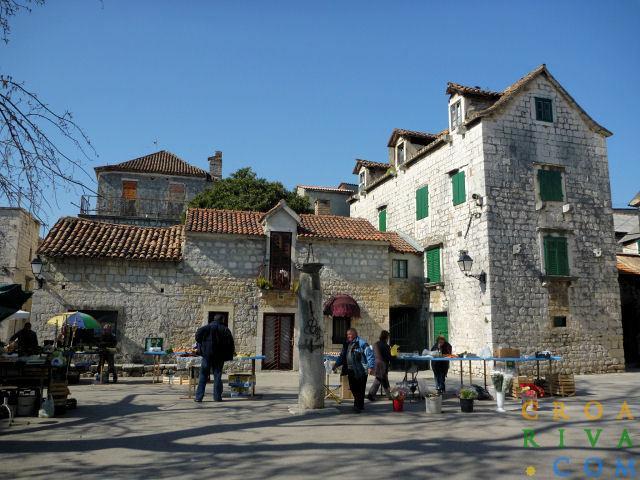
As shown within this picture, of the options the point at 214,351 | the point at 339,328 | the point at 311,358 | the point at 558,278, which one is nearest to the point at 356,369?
the point at 311,358

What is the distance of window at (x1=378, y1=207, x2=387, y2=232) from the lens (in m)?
24.2

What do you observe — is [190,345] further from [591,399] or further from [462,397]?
[591,399]

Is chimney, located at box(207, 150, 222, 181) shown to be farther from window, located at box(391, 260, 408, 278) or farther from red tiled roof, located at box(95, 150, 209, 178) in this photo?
window, located at box(391, 260, 408, 278)

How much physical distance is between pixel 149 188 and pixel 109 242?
16165 millimetres

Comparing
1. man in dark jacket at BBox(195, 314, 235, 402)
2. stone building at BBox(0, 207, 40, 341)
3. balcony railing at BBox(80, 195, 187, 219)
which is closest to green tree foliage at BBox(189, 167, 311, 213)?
balcony railing at BBox(80, 195, 187, 219)

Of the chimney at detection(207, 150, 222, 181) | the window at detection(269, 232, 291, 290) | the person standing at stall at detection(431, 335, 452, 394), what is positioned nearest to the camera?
the person standing at stall at detection(431, 335, 452, 394)

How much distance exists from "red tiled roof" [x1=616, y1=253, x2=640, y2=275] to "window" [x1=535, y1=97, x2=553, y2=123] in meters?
7.46

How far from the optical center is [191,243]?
18047 millimetres

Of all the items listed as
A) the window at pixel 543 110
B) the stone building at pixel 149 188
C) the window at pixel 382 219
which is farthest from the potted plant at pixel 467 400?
the stone building at pixel 149 188

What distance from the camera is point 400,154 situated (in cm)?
2272

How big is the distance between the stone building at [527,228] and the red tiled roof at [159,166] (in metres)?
20.2

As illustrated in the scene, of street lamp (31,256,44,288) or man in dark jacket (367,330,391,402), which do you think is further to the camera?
street lamp (31,256,44,288)

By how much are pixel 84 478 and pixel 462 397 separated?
6.80 metres

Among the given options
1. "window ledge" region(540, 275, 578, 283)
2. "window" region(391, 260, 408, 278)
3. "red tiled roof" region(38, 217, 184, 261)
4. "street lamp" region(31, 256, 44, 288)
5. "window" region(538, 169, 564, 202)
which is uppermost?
"window" region(538, 169, 564, 202)
